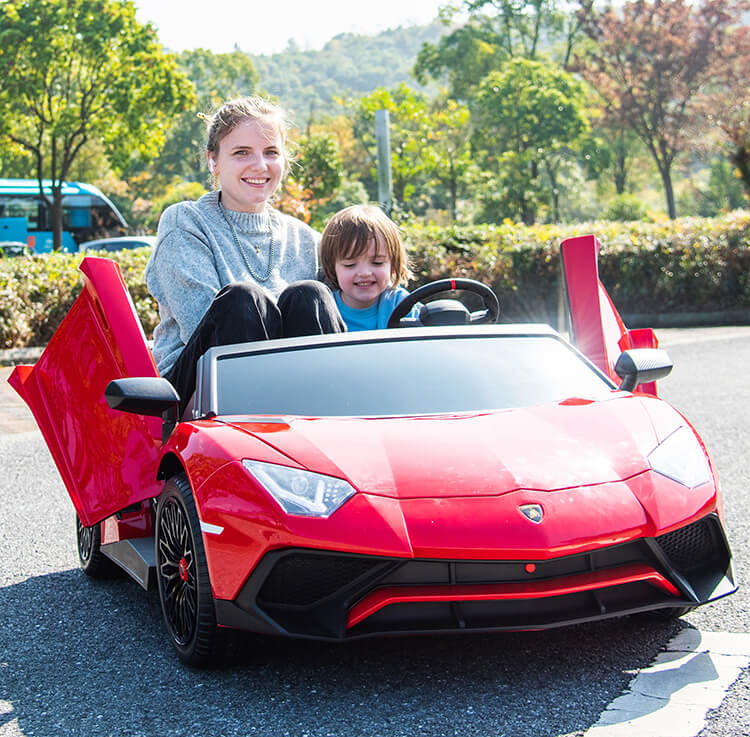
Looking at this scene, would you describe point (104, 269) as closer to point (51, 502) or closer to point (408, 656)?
point (408, 656)

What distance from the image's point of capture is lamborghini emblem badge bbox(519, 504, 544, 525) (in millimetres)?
2713

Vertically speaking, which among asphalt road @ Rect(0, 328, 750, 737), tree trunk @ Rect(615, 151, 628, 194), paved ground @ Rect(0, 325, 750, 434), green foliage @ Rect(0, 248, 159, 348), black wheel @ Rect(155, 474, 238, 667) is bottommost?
tree trunk @ Rect(615, 151, 628, 194)

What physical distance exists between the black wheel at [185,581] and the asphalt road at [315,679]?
10 centimetres

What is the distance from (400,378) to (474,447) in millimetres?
565

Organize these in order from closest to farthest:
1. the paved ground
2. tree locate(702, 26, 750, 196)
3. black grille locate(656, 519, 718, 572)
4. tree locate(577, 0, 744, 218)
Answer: black grille locate(656, 519, 718, 572) < the paved ground < tree locate(702, 26, 750, 196) < tree locate(577, 0, 744, 218)

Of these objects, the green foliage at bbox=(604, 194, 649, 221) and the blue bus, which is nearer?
the blue bus

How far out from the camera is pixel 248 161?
4.50 meters

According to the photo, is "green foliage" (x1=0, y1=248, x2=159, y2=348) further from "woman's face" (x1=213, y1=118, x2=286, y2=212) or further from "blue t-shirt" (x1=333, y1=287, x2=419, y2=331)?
"blue t-shirt" (x1=333, y1=287, x2=419, y2=331)

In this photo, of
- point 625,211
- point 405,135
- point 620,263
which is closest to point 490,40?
point 625,211

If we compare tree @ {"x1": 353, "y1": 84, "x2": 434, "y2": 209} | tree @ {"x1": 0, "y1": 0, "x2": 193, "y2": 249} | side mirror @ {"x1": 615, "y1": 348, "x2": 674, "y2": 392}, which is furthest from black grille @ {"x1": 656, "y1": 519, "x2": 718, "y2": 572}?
tree @ {"x1": 0, "y1": 0, "x2": 193, "y2": 249}

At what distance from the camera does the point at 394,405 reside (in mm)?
3365

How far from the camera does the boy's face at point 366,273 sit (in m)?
4.36

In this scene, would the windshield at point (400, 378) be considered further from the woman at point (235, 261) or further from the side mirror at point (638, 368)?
the woman at point (235, 261)

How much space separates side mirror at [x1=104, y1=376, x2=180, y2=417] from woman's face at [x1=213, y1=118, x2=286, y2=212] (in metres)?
1.32
